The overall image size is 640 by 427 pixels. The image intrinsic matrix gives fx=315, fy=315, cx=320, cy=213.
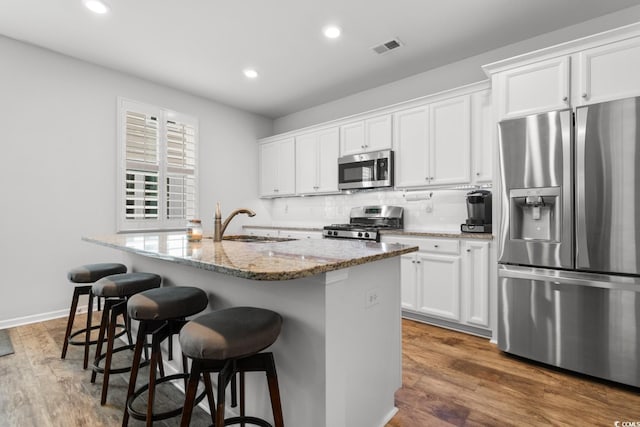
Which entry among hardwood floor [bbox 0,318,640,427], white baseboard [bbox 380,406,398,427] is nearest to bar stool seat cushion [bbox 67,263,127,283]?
hardwood floor [bbox 0,318,640,427]

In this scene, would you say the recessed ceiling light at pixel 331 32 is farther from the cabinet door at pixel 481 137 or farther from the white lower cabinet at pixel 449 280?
the white lower cabinet at pixel 449 280

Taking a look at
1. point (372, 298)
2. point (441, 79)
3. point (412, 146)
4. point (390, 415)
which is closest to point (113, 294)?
point (372, 298)

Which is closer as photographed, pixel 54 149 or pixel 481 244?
pixel 481 244

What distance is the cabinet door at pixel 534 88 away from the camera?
2340mm

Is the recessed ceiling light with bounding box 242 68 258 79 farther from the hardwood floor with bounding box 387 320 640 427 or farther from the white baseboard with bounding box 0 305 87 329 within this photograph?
the hardwood floor with bounding box 387 320 640 427

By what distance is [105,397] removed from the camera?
1833 millimetres

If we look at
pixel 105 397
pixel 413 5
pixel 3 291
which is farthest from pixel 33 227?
pixel 413 5

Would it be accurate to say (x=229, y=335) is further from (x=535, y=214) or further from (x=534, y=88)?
(x=534, y=88)

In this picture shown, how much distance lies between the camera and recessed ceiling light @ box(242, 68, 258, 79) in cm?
379

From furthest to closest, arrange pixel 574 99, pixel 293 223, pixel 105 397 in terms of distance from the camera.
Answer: pixel 293 223
pixel 574 99
pixel 105 397

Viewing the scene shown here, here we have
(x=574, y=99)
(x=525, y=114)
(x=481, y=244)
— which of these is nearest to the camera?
(x=574, y=99)

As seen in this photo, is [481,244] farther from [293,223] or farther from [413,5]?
[293,223]

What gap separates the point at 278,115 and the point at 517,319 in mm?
4642

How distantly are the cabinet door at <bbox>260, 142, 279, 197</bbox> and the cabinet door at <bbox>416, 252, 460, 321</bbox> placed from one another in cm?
285
